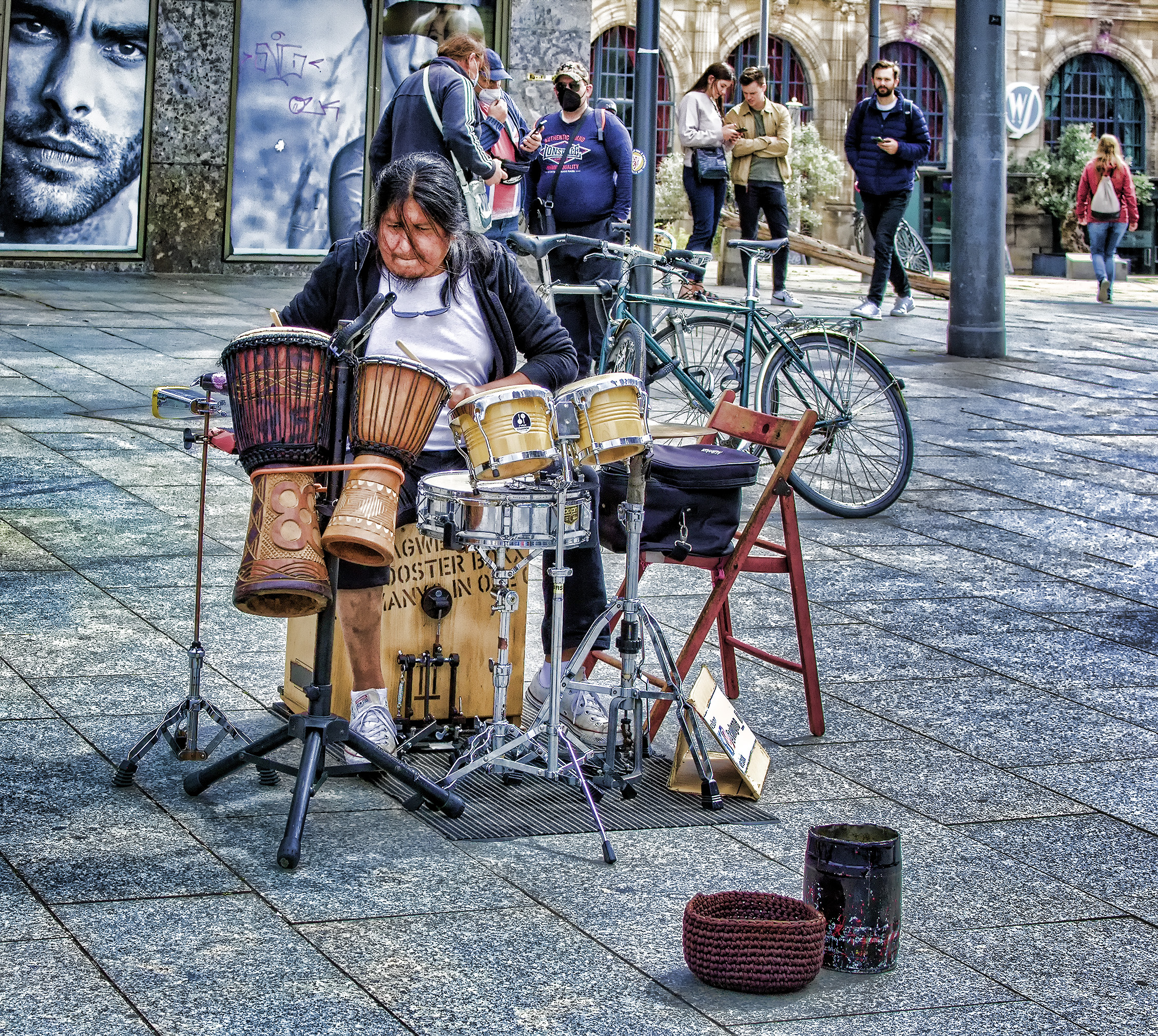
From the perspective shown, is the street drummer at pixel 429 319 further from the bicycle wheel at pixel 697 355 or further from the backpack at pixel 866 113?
the backpack at pixel 866 113

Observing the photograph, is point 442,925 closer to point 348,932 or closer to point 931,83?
point 348,932

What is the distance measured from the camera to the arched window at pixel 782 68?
37.2m

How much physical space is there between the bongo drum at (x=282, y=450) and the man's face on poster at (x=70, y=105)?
40.9 feet

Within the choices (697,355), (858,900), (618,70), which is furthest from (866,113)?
(618,70)

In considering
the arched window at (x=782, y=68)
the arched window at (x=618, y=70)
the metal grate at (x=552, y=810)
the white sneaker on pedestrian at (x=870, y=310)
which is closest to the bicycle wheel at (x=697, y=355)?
→ the metal grate at (x=552, y=810)

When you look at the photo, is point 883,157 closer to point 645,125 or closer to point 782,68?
point 645,125

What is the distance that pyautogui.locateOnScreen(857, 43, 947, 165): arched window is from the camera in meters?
38.4

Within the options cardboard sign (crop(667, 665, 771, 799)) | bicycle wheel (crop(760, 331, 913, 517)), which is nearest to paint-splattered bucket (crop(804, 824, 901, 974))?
cardboard sign (crop(667, 665, 771, 799))

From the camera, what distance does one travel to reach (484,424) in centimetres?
431

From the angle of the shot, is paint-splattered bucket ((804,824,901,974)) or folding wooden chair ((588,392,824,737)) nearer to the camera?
paint-splattered bucket ((804,824,901,974))

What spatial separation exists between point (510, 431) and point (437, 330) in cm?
93

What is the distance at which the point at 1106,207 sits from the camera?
19938 millimetres

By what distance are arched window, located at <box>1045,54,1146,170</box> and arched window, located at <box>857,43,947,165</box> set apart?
2352 mm

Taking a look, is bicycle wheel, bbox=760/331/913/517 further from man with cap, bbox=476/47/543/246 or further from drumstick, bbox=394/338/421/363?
man with cap, bbox=476/47/543/246
